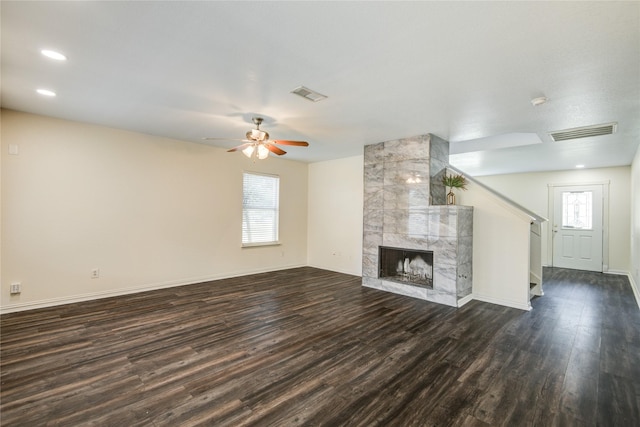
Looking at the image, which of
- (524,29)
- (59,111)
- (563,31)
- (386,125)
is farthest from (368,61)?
(59,111)

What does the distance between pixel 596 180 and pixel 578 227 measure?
1267 millimetres

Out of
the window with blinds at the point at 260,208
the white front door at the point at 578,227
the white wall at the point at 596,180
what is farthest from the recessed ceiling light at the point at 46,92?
the white front door at the point at 578,227

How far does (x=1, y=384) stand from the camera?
2312mm

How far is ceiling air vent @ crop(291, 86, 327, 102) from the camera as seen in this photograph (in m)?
3.09

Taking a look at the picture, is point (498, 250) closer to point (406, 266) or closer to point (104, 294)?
point (406, 266)

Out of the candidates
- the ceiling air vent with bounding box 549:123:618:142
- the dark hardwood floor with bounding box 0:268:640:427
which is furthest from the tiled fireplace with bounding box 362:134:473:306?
the ceiling air vent with bounding box 549:123:618:142

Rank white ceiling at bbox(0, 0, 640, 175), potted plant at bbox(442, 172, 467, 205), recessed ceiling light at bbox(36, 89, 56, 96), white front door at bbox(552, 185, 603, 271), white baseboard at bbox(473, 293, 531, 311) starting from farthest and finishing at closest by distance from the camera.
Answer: white front door at bbox(552, 185, 603, 271) → potted plant at bbox(442, 172, 467, 205) → white baseboard at bbox(473, 293, 531, 311) → recessed ceiling light at bbox(36, 89, 56, 96) → white ceiling at bbox(0, 0, 640, 175)

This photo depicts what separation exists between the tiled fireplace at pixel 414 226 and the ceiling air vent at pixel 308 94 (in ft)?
7.56

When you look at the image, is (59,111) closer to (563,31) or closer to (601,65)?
(563,31)

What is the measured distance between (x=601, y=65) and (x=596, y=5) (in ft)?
3.18

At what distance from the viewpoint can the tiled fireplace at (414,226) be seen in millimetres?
4562

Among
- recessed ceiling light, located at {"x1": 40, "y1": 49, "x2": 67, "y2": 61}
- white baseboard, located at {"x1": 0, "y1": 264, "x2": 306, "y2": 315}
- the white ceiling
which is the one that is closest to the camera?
the white ceiling

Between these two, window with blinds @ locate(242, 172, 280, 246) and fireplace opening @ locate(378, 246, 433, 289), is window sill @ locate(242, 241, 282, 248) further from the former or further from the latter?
fireplace opening @ locate(378, 246, 433, 289)

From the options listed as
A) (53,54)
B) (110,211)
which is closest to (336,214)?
(110,211)
